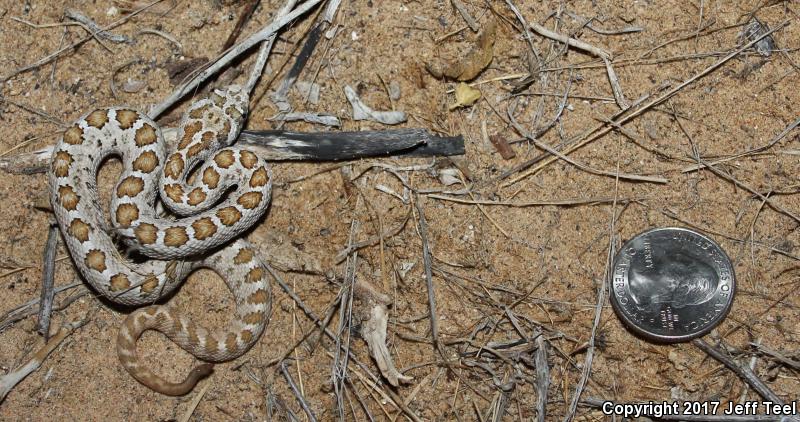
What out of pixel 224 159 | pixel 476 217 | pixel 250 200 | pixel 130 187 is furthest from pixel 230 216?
pixel 476 217

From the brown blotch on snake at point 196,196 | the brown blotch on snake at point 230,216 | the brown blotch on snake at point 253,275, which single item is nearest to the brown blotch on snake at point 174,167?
the brown blotch on snake at point 196,196

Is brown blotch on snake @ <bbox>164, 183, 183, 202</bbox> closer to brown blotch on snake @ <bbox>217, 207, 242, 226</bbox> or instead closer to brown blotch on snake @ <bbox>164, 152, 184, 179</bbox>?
brown blotch on snake @ <bbox>164, 152, 184, 179</bbox>

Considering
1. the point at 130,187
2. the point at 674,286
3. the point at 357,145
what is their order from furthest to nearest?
the point at 357,145 → the point at 130,187 → the point at 674,286

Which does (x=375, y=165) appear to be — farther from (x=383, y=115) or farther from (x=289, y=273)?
(x=289, y=273)

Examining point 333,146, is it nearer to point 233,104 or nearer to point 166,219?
point 233,104

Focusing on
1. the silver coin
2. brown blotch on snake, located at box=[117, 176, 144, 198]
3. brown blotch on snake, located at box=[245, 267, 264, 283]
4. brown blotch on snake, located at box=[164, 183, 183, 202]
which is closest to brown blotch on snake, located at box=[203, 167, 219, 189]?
brown blotch on snake, located at box=[164, 183, 183, 202]

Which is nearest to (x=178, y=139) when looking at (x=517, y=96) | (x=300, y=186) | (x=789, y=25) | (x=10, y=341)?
(x=300, y=186)
